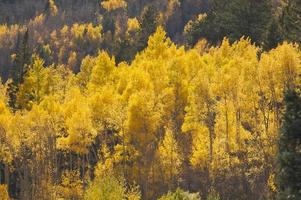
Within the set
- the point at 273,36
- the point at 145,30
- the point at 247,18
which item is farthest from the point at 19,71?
the point at 273,36

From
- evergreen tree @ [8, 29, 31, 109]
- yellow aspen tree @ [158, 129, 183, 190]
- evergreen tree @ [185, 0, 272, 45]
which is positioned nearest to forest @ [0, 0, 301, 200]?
yellow aspen tree @ [158, 129, 183, 190]

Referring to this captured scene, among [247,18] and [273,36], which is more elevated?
[247,18]

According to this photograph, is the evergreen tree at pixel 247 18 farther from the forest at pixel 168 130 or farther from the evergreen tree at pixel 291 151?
the evergreen tree at pixel 291 151

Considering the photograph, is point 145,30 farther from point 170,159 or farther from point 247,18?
point 170,159

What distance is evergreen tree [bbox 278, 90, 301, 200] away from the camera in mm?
20484

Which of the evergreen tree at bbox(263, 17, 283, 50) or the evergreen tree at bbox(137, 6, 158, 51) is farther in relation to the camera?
the evergreen tree at bbox(137, 6, 158, 51)

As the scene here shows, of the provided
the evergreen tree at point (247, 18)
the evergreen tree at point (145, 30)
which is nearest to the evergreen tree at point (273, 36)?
the evergreen tree at point (247, 18)

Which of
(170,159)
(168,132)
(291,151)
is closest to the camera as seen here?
(291,151)

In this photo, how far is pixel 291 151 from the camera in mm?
20734

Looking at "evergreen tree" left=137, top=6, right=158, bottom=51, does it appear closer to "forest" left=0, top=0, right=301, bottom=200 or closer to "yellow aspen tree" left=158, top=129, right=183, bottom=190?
"forest" left=0, top=0, right=301, bottom=200

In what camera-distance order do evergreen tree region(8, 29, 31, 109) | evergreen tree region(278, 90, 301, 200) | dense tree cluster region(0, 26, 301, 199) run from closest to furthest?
evergreen tree region(278, 90, 301, 200) < dense tree cluster region(0, 26, 301, 199) < evergreen tree region(8, 29, 31, 109)

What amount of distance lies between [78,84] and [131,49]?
436 inches

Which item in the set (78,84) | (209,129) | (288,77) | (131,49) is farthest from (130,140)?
(131,49)

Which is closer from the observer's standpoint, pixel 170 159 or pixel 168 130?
pixel 170 159
